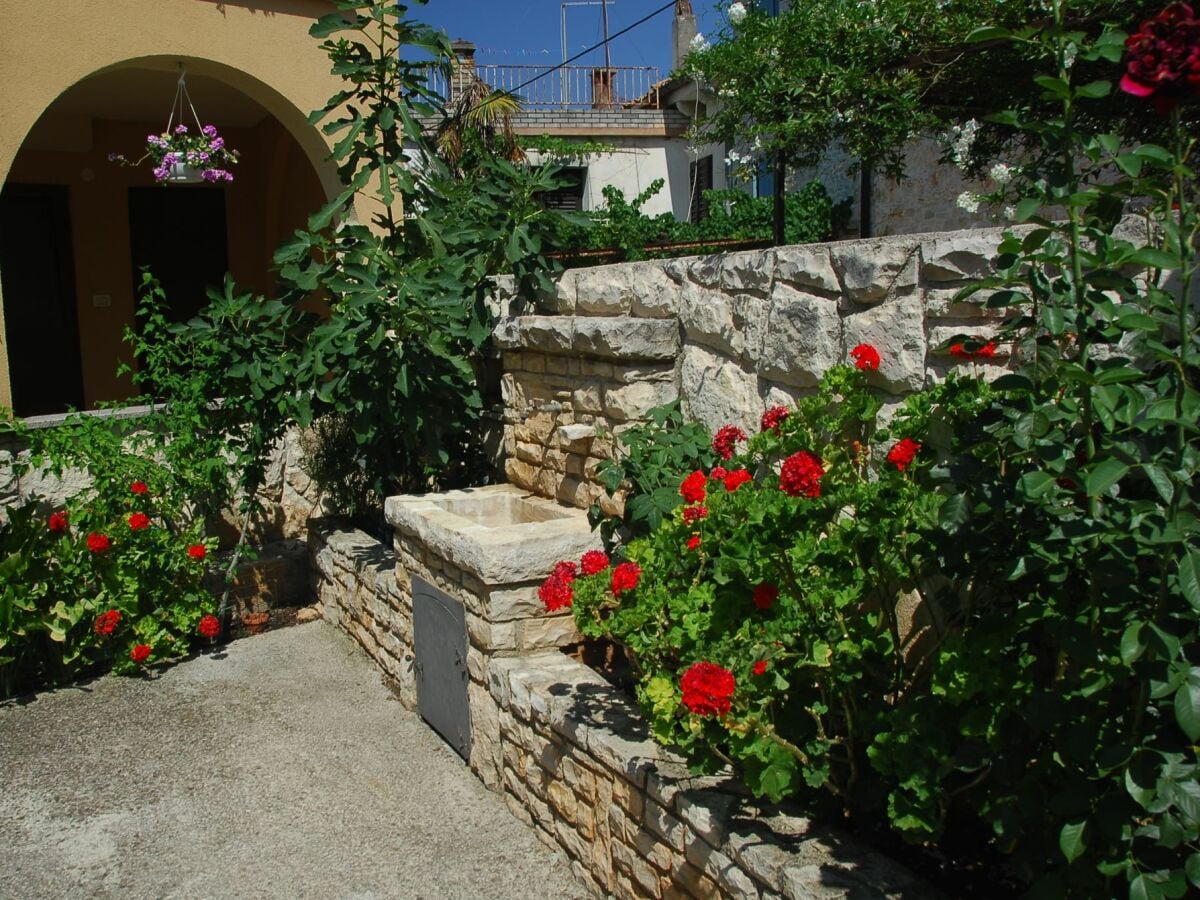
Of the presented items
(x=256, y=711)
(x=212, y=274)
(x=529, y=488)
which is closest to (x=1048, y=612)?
(x=529, y=488)

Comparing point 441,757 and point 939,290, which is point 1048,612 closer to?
point 939,290

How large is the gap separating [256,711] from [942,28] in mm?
4166

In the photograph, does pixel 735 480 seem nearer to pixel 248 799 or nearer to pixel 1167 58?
pixel 1167 58

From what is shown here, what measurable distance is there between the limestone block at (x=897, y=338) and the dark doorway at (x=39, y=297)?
8154 mm

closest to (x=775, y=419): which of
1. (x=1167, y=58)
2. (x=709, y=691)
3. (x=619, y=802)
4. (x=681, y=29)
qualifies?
(x=709, y=691)

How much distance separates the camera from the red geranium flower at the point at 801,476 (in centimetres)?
266

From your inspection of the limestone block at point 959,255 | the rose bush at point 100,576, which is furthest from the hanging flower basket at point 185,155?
the limestone block at point 959,255

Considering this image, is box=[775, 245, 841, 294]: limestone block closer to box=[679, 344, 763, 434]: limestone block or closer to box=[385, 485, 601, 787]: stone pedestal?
box=[679, 344, 763, 434]: limestone block

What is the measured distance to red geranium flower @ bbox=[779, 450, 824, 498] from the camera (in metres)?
2.66

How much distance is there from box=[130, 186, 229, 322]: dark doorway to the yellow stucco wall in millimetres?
2868

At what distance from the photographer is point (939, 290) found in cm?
291

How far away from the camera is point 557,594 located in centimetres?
334

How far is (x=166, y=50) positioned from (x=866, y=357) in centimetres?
540

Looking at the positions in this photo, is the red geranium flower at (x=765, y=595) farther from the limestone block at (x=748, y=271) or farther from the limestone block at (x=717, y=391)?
the limestone block at (x=748, y=271)
